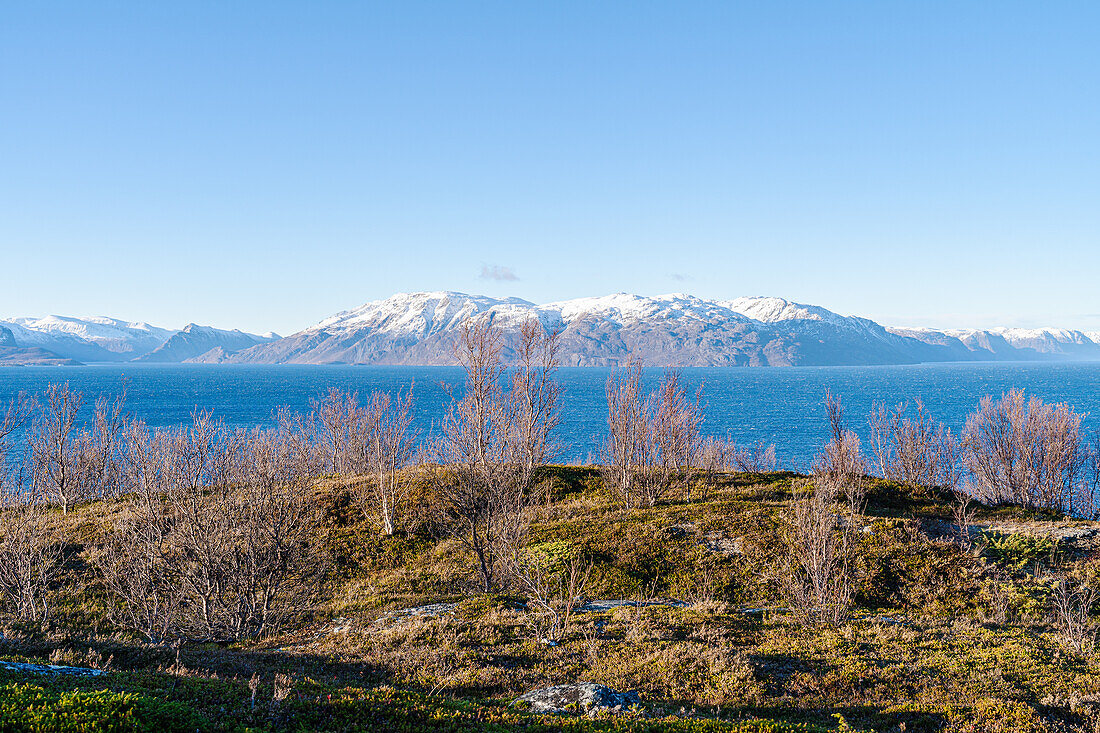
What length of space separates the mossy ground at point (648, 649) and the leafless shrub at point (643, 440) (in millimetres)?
2570

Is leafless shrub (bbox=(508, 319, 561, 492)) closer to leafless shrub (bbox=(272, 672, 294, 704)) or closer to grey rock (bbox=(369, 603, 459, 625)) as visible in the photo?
grey rock (bbox=(369, 603, 459, 625))

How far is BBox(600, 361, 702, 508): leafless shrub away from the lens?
123ft

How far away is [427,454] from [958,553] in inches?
2932

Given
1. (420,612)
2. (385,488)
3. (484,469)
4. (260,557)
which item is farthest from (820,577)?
(385,488)

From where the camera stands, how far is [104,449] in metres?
58.1

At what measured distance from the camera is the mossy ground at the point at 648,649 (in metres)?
9.97

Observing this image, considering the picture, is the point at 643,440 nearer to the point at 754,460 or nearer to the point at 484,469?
the point at 484,469

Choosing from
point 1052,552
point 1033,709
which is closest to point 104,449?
point 1033,709

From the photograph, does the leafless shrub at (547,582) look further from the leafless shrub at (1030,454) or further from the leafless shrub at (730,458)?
the leafless shrub at (1030,454)

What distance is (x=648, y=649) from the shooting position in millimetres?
16844

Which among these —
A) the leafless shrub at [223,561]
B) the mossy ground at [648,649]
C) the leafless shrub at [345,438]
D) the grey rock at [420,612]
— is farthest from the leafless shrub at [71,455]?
the grey rock at [420,612]

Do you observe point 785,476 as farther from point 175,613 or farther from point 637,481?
point 175,613

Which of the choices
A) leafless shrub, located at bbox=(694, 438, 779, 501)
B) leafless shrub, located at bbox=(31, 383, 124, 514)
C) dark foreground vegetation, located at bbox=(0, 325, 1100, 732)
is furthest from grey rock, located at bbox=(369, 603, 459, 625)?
leafless shrub, located at bbox=(31, 383, 124, 514)

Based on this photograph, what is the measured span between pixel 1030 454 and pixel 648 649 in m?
59.0
